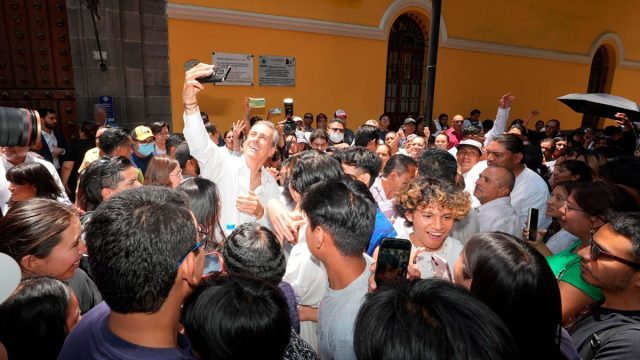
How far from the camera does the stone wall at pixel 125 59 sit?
6.20 metres

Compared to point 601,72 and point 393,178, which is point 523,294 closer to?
point 393,178

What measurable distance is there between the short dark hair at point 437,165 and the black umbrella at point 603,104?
4201 millimetres

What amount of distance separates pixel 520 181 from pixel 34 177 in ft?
13.9

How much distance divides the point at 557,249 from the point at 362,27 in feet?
23.4

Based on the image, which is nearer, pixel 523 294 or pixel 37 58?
pixel 523 294

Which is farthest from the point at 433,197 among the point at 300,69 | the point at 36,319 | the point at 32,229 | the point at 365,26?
the point at 365,26

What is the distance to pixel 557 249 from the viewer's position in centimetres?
300

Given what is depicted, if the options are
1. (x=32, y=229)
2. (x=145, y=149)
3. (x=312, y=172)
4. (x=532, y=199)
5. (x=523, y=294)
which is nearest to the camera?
(x=523, y=294)

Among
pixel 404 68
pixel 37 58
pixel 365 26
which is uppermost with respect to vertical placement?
pixel 365 26

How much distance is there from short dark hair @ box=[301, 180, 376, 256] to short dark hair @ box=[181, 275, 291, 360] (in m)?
0.50

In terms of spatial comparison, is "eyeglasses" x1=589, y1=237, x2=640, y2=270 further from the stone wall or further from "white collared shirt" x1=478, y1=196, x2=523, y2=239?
the stone wall

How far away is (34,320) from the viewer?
4.71 feet

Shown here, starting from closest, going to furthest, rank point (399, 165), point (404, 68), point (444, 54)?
point (399, 165) → point (404, 68) → point (444, 54)

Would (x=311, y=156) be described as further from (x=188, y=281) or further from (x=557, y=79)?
(x=557, y=79)
